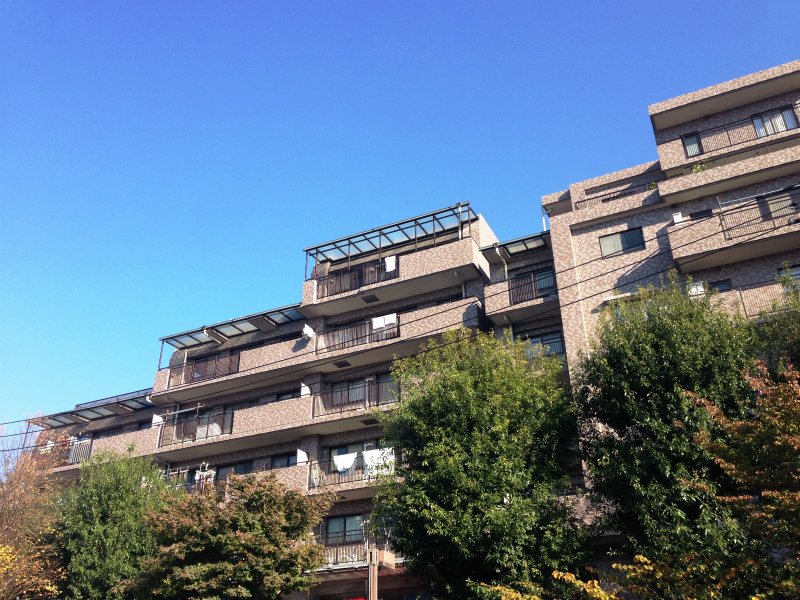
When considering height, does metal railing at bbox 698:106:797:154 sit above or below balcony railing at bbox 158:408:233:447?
above

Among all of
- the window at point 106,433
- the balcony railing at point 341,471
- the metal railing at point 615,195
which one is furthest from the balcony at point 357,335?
the window at point 106,433

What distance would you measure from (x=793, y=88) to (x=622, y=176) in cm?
762

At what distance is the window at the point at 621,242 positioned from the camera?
91.1ft

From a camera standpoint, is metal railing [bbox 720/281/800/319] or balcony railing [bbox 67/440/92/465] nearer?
metal railing [bbox 720/281/800/319]

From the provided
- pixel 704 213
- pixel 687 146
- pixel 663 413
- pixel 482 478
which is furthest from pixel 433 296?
pixel 663 413

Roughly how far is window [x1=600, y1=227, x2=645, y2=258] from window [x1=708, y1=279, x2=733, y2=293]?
310 cm

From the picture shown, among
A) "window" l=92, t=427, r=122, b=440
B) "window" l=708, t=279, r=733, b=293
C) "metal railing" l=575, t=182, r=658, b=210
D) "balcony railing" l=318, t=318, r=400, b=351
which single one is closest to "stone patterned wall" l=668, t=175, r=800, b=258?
"window" l=708, t=279, r=733, b=293

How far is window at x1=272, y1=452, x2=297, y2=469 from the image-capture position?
32.0m

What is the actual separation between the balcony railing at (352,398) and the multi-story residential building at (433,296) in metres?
0.08

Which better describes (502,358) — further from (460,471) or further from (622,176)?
(622,176)

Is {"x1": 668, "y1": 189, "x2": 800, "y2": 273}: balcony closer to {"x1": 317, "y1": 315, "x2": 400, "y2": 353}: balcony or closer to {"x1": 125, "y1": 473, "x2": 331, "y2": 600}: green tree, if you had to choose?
{"x1": 317, "y1": 315, "x2": 400, "y2": 353}: balcony

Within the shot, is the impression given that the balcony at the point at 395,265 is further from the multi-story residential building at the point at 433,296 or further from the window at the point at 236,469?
the window at the point at 236,469

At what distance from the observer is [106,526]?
26.4 metres

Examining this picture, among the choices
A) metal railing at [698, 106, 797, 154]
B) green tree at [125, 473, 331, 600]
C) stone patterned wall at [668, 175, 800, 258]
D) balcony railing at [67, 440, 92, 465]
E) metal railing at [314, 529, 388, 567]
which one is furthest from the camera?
balcony railing at [67, 440, 92, 465]
